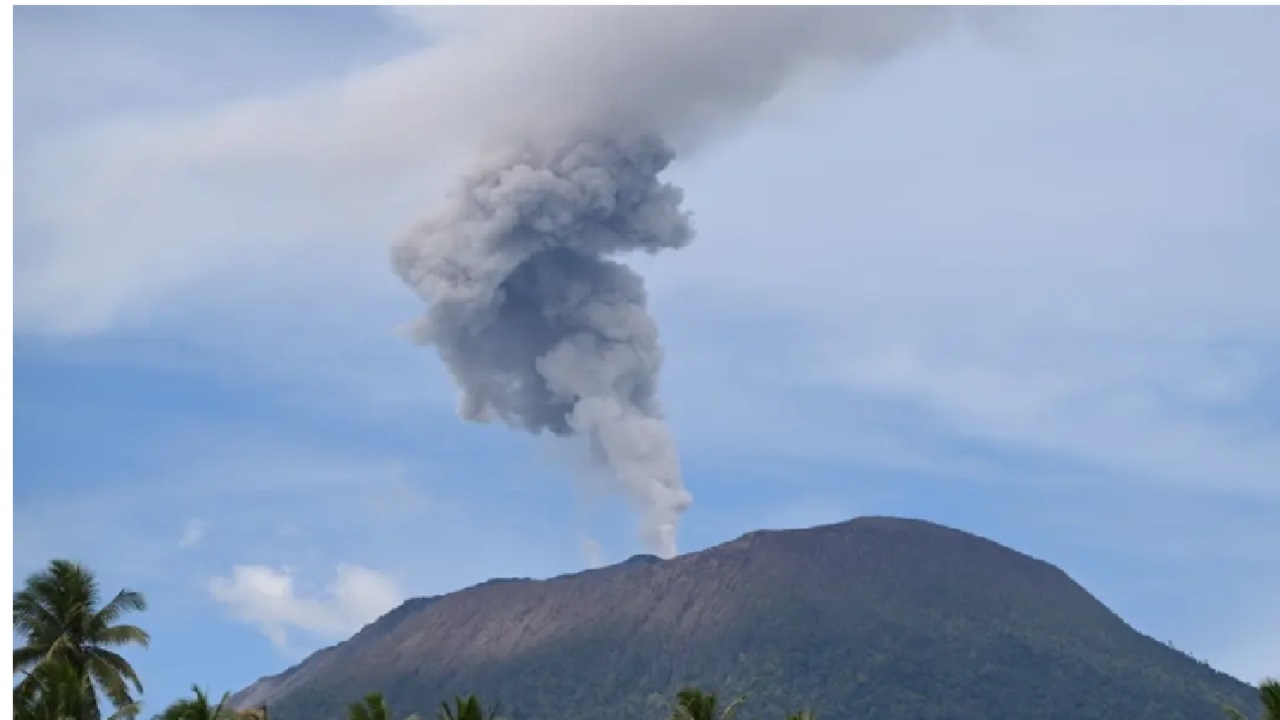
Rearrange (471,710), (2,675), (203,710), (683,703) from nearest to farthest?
(2,675), (203,710), (471,710), (683,703)

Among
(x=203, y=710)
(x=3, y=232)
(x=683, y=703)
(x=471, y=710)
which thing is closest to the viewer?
(x=3, y=232)

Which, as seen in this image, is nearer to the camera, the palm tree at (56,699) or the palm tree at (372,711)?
the palm tree at (56,699)

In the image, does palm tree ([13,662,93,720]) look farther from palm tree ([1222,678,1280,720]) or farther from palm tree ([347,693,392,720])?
palm tree ([1222,678,1280,720])

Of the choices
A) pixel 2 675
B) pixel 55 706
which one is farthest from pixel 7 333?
pixel 55 706

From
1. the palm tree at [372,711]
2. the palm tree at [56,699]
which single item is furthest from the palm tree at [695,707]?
the palm tree at [56,699]

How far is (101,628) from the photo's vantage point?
52125 millimetres

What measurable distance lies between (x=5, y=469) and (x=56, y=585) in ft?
130

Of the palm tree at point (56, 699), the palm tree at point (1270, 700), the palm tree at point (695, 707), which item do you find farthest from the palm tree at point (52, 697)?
the palm tree at point (1270, 700)

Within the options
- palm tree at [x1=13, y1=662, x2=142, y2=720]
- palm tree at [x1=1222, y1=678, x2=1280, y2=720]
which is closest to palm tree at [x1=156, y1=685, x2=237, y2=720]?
palm tree at [x1=13, y1=662, x2=142, y2=720]

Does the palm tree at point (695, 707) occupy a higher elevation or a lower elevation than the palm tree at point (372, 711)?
higher

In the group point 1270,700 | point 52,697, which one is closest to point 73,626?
point 52,697

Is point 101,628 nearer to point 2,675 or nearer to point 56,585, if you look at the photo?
point 56,585

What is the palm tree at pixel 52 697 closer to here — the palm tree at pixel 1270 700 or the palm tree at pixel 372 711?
the palm tree at pixel 372 711

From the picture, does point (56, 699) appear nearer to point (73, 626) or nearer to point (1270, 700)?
point (73, 626)
